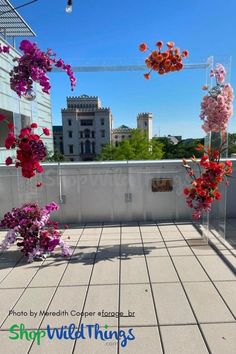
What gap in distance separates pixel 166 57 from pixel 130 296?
8.96 ft

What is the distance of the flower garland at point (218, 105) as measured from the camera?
12.0ft

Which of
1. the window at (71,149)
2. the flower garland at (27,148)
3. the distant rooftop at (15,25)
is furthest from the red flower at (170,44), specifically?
the window at (71,149)

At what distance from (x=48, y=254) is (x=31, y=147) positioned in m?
1.45

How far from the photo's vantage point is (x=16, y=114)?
4766 mm

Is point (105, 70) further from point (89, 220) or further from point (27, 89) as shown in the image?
point (89, 220)

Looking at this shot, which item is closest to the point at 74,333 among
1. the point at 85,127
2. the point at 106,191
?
the point at 106,191

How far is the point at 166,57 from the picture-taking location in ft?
11.2

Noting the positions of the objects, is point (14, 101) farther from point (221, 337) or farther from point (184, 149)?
point (184, 149)

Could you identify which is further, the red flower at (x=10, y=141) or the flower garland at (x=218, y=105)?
the flower garland at (x=218, y=105)

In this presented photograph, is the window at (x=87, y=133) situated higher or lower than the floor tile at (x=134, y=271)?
higher

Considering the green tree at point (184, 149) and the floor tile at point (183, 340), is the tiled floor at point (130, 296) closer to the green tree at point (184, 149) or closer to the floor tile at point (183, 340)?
the floor tile at point (183, 340)

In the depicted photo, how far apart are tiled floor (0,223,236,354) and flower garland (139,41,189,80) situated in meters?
2.37

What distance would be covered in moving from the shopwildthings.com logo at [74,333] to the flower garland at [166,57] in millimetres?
2913

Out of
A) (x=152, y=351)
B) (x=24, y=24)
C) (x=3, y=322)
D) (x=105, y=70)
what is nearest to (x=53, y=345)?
(x=3, y=322)
